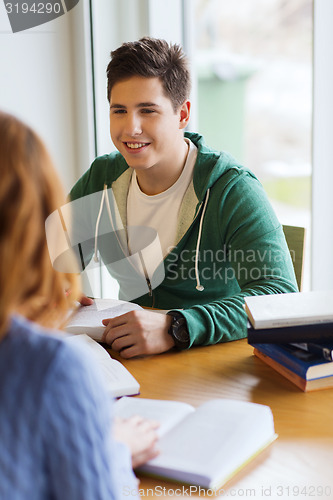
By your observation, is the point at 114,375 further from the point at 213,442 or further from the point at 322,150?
the point at 322,150

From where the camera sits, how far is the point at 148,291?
5.80ft

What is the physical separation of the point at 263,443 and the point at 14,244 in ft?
1.73

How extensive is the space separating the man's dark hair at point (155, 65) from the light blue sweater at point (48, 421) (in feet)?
3.99

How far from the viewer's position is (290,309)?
3.75 ft

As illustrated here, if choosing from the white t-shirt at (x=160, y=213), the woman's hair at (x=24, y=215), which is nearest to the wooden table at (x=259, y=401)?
the woman's hair at (x=24, y=215)

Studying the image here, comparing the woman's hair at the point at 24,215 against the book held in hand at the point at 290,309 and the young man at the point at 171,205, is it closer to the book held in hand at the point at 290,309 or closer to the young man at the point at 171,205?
the book held in hand at the point at 290,309

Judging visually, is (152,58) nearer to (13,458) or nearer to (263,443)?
(263,443)

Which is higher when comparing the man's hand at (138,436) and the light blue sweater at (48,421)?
the light blue sweater at (48,421)

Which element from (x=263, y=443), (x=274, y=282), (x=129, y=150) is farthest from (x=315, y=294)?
(x=129, y=150)

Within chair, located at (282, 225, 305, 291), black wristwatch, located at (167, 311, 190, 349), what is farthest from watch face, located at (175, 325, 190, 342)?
chair, located at (282, 225, 305, 291)

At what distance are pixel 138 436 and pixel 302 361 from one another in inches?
15.1

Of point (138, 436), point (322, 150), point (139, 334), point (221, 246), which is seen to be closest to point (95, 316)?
point (139, 334)

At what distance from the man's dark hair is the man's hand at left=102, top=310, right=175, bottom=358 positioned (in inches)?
28.6

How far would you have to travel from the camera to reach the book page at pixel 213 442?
79 cm
